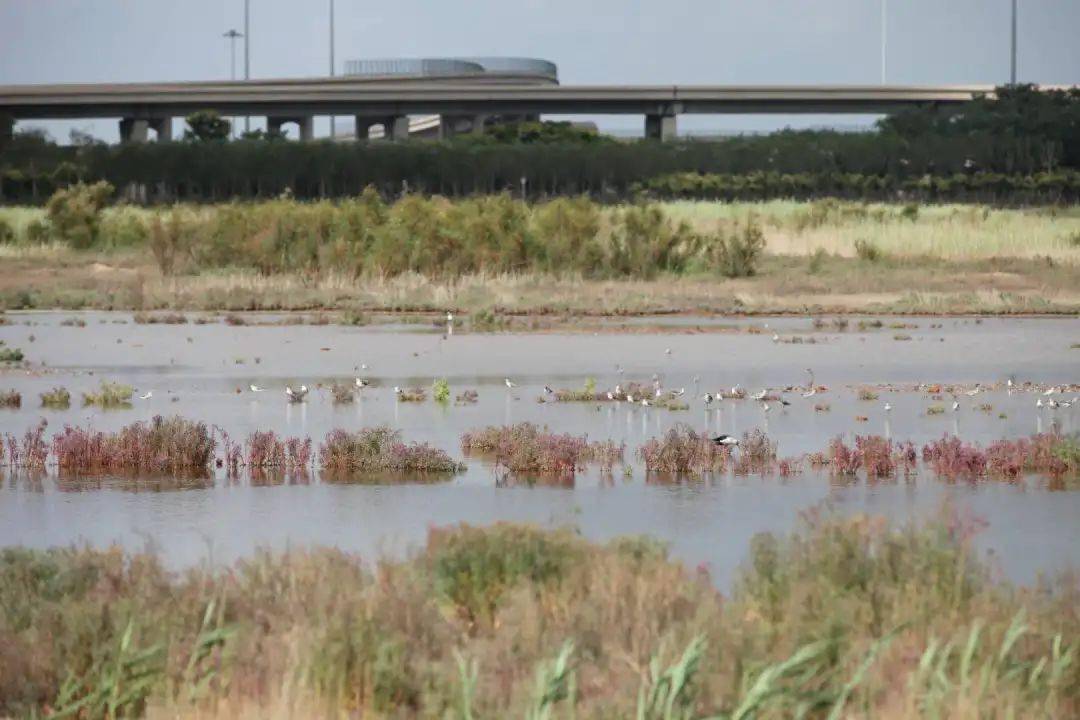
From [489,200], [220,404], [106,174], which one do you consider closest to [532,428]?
[220,404]

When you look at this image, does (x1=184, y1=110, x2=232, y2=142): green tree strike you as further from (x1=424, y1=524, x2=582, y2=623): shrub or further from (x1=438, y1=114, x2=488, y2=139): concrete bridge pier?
(x1=424, y1=524, x2=582, y2=623): shrub

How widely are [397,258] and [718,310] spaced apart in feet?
30.7

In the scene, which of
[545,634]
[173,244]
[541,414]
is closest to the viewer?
[545,634]

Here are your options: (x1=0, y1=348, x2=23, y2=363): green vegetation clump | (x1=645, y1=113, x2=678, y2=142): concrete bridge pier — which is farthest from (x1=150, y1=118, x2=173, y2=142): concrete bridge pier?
(x1=0, y1=348, x2=23, y2=363): green vegetation clump

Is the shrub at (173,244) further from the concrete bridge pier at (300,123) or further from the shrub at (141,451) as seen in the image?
the concrete bridge pier at (300,123)

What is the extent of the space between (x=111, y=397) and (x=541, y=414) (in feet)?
16.9

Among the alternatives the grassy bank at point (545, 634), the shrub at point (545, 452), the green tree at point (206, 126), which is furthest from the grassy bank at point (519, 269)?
the green tree at point (206, 126)

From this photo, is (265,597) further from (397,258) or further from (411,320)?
(397,258)

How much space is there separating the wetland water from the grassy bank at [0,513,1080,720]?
115 cm

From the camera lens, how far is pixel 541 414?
2206cm

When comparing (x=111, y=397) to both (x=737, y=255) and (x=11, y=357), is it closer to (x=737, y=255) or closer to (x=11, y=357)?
(x=11, y=357)

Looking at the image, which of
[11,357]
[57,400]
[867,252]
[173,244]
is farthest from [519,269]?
[57,400]

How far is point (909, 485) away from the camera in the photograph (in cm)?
1686

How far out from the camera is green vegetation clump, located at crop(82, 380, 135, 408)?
23.1m
